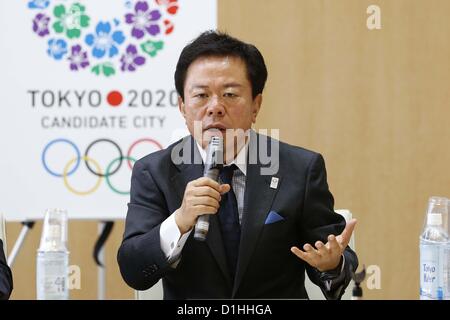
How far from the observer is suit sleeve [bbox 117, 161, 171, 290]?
2111mm

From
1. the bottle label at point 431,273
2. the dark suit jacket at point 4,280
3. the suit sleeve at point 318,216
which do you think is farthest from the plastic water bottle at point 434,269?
the dark suit jacket at point 4,280

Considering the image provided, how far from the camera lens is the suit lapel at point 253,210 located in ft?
7.25

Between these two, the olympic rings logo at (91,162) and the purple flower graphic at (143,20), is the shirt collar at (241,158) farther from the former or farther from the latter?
the purple flower graphic at (143,20)

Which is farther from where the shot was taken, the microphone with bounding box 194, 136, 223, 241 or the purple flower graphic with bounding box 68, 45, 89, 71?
the purple flower graphic with bounding box 68, 45, 89, 71

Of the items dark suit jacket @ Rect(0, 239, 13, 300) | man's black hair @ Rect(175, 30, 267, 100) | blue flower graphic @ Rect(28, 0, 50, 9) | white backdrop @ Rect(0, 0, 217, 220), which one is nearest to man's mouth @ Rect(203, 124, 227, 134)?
man's black hair @ Rect(175, 30, 267, 100)

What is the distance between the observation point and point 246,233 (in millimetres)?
2232

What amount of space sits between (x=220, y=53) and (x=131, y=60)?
1674 mm

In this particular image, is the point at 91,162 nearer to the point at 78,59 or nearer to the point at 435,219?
the point at 78,59

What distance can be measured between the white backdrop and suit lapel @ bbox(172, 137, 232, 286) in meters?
→ 1.57

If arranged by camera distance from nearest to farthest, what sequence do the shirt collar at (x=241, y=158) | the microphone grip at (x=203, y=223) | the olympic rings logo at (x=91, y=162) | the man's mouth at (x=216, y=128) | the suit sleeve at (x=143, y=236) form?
the microphone grip at (x=203, y=223), the suit sleeve at (x=143, y=236), the man's mouth at (x=216, y=128), the shirt collar at (x=241, y=158), the olympic rings logo at (x=91, y=162)

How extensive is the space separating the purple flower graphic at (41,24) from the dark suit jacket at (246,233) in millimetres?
1824

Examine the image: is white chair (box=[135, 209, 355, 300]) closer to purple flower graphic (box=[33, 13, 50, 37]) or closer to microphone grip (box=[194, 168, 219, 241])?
microphone grip (box=[194, 168, 219, 241])

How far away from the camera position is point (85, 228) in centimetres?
431

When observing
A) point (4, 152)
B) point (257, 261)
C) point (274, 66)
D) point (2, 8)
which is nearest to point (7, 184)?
point (4, 152)
